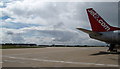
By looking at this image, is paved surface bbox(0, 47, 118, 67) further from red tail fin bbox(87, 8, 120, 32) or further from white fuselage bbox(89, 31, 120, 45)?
red tail fin bbox(87, 8, 120, 32)

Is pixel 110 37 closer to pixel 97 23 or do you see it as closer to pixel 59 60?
pixel 97 23

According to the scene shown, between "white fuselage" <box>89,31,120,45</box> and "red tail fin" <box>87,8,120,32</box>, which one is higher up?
"red tail fin" <box>87,8,120,32</box>

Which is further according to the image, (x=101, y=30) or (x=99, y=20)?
(x=99, y=20)

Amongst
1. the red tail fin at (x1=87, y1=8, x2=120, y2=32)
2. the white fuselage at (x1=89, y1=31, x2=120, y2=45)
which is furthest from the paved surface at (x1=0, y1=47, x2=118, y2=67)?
the red tail fin at (x1=87, y1=8, x2=120, y2=32)

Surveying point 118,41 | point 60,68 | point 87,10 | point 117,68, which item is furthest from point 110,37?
point 60,68

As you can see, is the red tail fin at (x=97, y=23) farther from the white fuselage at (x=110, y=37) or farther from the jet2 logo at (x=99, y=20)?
the white fuselage at (x=110, y=37)

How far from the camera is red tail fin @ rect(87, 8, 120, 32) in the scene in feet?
85.0

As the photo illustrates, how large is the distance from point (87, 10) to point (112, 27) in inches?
210

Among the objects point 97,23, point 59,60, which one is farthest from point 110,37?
point 59,60

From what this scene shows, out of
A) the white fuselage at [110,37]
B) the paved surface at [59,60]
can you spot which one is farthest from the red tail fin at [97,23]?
the paved surface at [59,60]

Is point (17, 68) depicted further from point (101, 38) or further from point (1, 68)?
point (101, 38)

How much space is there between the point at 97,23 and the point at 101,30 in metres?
1.45

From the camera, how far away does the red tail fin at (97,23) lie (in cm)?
2591

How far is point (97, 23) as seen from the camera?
87.2ft
